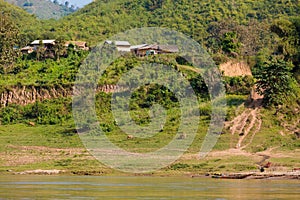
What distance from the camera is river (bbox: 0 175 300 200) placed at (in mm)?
34250

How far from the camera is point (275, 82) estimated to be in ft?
188

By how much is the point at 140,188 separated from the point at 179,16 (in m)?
68.5

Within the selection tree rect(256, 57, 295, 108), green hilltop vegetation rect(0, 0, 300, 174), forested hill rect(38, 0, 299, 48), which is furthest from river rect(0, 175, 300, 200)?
forested hill rect(38, 0, 299, 48)

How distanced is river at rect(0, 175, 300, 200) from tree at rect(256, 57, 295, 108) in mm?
14825

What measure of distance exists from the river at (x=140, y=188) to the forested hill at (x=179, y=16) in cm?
5121

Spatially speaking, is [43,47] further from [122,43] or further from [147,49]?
[147,49]

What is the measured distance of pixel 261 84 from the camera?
189 feet

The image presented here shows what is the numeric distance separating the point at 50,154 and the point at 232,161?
11216 mm

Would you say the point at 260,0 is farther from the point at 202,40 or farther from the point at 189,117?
the point at 189,117

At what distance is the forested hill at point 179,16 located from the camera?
325 ft

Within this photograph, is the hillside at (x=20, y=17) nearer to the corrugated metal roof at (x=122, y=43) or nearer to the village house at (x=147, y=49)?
the corrugated metal roof at (x=122, y=43)

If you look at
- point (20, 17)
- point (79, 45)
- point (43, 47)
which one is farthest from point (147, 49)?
point (20, 17)

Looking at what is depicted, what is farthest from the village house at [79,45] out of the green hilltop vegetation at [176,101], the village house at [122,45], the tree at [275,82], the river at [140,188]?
the river at [140,188]

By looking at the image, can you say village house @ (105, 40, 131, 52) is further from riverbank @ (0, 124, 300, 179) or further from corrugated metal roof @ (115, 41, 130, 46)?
riverbank @ (0, 124, 300, 179)
